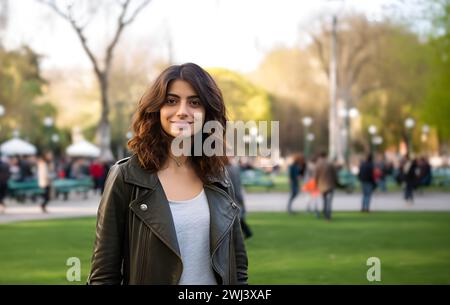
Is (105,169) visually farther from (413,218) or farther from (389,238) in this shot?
(389,238)

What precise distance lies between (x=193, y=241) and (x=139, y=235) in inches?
9.3

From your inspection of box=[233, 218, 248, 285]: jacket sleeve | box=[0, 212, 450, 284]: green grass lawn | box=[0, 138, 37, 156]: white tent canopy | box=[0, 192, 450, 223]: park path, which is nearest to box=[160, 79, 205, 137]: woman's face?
box=[233, 218, 248, 285]: jacket sleeve

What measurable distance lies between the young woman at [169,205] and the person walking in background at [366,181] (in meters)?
18.9

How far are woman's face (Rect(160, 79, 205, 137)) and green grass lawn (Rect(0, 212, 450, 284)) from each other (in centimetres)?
620

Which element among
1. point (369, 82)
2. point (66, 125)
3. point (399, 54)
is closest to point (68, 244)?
point (399, 54)

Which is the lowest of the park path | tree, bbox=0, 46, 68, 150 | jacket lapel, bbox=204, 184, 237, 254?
the park path

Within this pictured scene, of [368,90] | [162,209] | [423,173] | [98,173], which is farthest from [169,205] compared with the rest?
[368,90]

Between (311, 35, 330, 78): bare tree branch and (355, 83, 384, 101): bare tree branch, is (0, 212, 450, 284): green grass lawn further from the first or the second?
(355, 83, 384, 101): bare tree branch

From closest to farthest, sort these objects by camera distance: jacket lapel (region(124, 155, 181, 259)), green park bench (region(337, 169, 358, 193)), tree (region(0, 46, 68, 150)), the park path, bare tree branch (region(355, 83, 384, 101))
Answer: jacket lapel (region(124, 155, 181, 259))
the park path
green park bench (region(337, 169, 358, 193))
bare tree branch (region(355, 83, 384, 101))
tree (region(0, 46, 68, 150))

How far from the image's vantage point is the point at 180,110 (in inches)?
124

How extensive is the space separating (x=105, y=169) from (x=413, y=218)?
14397 mm

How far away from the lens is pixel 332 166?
64.0ft

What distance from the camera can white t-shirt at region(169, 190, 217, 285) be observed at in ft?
9.92

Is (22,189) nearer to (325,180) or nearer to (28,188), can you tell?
(28,188)
